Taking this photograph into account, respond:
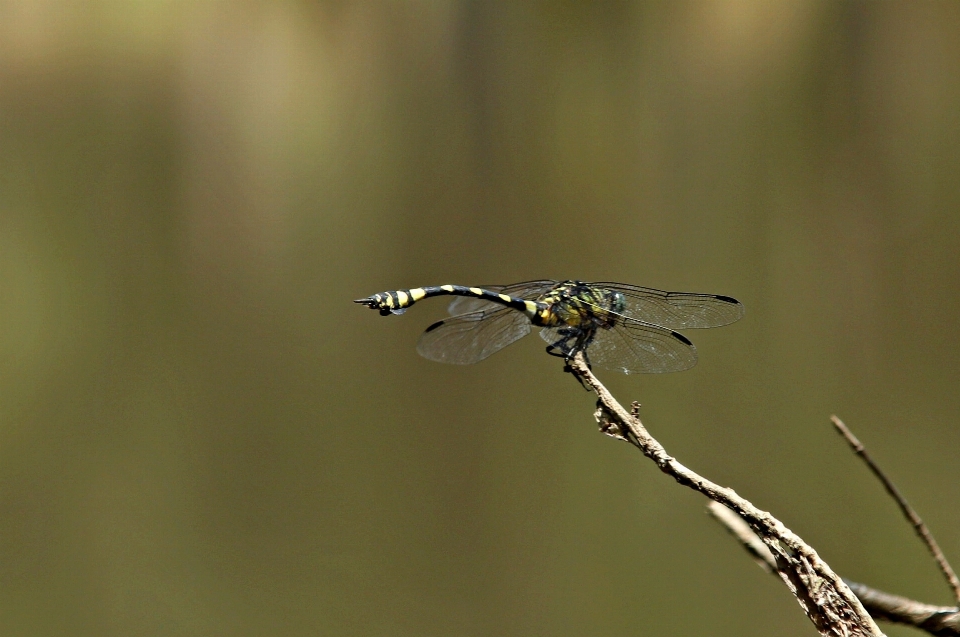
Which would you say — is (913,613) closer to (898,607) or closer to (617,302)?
(898,607)

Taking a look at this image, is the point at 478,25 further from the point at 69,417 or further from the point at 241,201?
the point at 69,417

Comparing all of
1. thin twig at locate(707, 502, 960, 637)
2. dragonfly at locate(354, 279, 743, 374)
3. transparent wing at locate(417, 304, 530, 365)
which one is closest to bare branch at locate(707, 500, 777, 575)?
thin twig at locate(707, 502, 960, 637)

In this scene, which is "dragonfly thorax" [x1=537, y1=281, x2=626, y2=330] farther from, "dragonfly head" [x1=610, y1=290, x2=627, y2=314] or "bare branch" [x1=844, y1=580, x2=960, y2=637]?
"bare branch" [x1=844, y1=580, x2=960, y2=637]

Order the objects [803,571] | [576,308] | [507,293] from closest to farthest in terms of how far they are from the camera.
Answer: [803,571], [576,308], [507,293]

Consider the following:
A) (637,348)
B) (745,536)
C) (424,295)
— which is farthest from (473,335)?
(745,536)

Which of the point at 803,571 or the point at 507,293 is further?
the point at 507,293

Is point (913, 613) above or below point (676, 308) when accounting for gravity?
below
